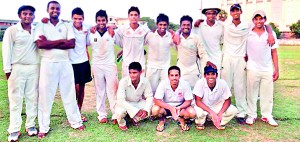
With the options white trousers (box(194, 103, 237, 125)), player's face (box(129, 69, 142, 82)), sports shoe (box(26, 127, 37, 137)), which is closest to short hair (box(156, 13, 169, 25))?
player's face (box(129, 69, 142, 82))

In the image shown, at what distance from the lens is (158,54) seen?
17.2ft

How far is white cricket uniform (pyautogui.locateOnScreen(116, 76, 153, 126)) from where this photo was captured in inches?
189

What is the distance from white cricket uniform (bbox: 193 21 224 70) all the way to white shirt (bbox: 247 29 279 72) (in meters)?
0.48

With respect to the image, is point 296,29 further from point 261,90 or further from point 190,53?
point 190,53

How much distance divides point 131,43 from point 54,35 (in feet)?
4.14

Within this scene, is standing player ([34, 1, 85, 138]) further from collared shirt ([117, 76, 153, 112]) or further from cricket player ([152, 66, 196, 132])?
cricket player ([152, 66, 196, 132])

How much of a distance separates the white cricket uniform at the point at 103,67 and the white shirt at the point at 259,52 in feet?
7.24

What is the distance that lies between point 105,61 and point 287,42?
34200 mm

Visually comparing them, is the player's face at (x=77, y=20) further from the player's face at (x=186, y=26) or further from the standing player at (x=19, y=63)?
the player's face at (x=186, y=26)

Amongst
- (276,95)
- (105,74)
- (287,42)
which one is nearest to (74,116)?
(105,74)

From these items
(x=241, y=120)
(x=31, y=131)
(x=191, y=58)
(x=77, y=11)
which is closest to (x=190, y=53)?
(x=191, y=58)

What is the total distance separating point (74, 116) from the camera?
15.8ft

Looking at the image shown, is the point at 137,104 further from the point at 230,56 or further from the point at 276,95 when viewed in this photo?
the point at 276,95

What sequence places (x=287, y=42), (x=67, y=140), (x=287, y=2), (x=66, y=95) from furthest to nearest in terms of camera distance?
1. (x=287, y=2)
2. (x=287, y=42)
3. (x=66, y=95)
4. (x=67, y=140)
